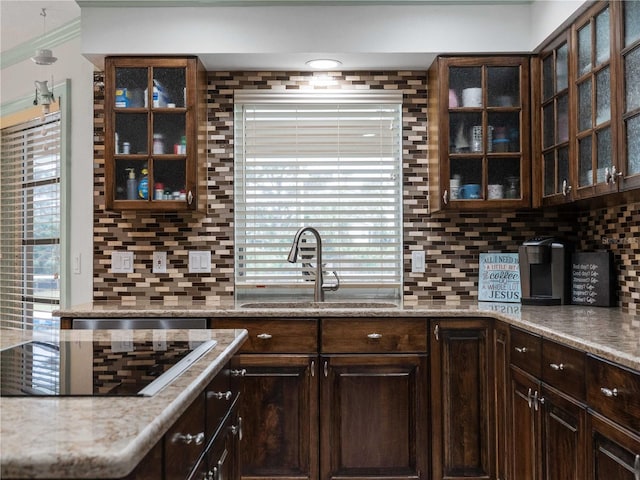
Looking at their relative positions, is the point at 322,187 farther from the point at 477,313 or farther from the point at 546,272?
the point at 546,272

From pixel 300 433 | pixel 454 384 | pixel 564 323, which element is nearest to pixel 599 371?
pixel 564 323

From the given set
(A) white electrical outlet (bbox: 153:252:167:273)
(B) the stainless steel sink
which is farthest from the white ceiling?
(B) the stainless steel sink

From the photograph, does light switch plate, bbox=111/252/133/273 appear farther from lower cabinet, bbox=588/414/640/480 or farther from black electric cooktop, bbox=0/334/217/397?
lower cabinet, bbox=588/414/640/480

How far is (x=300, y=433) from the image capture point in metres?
2.72

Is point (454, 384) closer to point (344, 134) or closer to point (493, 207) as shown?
point (493, 207)

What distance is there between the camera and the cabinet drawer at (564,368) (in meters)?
1.76

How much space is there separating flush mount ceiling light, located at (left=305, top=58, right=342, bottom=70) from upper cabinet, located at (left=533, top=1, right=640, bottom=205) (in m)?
1.07

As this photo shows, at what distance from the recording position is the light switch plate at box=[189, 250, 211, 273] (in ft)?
11.0

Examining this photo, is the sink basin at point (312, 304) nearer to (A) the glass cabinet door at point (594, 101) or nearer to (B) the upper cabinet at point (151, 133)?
(B) the upper cabinet at point (151, 133)

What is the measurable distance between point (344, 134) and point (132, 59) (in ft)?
4.05

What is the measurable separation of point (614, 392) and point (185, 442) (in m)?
1.13

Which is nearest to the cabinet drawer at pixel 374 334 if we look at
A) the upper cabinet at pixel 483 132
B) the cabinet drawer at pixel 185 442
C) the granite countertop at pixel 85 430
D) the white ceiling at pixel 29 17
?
the upper cabinet at pixel 483 132

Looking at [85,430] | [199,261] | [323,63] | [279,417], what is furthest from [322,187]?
[85,430]

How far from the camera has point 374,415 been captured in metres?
2.73
